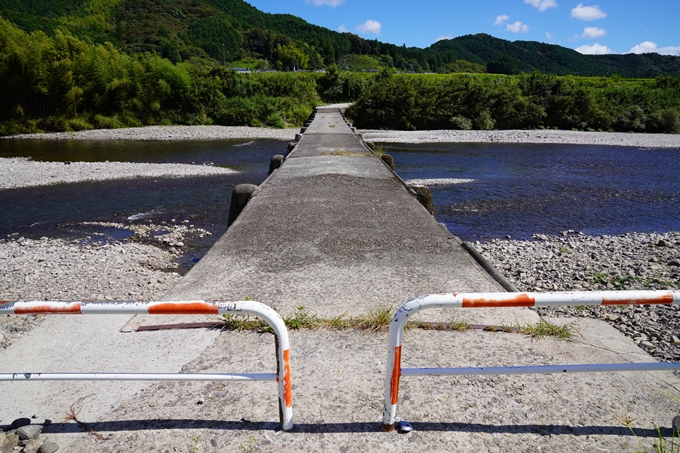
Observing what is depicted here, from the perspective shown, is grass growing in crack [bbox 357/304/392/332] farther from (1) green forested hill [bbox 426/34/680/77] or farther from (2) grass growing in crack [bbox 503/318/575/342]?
(1) green forested hill [bbox 426/34/680/77]

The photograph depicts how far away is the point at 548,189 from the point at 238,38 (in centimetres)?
11276

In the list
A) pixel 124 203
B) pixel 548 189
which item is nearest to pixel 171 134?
pixel 124 203

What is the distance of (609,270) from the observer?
6465 mm


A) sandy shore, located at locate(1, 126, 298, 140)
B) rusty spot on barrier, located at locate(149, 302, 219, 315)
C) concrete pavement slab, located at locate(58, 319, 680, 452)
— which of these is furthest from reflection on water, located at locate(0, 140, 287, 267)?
sandy shore, located at locate(1, 126, 298, 140)

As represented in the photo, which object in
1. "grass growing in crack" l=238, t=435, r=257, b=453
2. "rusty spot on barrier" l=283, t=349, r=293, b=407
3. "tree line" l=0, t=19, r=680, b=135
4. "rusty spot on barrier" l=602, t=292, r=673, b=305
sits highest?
"tree line" l=0, t=19, r=680, b=135

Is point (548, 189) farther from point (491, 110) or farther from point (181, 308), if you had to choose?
point (491, 110)

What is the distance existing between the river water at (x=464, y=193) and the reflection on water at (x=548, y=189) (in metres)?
0.03

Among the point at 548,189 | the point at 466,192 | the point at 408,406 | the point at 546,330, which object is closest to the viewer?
the point at 408,406

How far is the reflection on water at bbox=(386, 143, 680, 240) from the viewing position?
32.4ft

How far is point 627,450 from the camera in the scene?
1.90 m

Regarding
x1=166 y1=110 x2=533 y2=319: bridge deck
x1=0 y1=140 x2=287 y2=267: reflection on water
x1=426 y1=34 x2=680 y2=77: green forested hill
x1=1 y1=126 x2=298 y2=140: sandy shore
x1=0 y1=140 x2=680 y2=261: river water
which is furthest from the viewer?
x1=426 y1=34 x2=680 y2=77: green forested hill

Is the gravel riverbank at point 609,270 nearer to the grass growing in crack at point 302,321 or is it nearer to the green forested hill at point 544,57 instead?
the grass growing in crack at point 302,321

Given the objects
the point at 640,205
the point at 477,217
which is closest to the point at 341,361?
the point at 477,217

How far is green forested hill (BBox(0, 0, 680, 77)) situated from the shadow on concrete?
79547 millimetres
